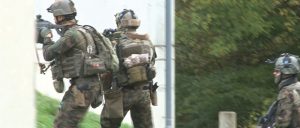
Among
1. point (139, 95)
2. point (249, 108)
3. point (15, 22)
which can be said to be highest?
point (15, 22)

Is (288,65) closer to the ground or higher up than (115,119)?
higher up

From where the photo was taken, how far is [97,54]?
9.33 m

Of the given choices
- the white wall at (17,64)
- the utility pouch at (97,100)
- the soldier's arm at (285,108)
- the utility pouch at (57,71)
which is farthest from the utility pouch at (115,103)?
the white wall at (17,64)

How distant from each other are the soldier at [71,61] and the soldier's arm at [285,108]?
103 inches

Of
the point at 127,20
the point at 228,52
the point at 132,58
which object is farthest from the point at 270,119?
the point at 228,52

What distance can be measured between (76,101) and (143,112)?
1275 mm

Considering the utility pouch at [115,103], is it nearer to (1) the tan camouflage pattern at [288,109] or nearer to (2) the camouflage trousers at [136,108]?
(2) the camouflage trousers at [136,108]

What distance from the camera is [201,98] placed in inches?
901

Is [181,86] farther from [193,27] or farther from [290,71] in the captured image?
[290,71]

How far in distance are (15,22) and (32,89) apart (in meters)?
0.36

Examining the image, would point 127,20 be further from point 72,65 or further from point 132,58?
point 72,65

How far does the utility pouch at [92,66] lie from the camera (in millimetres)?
9141

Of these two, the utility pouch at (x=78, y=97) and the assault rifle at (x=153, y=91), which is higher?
the utility pouch at (x=78, y=97)

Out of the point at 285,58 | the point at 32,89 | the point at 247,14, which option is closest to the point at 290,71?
the point at 285,58
